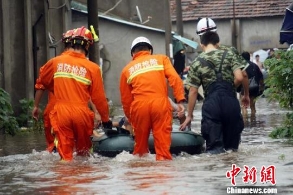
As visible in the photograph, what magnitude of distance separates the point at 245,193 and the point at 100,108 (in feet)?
15.2

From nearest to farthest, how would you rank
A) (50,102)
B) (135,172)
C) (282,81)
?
1. (135,172)
2. (50,102)
3. (282,81)

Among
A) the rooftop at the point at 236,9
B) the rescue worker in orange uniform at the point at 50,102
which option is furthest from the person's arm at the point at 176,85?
the rooftop at the point at 236,9

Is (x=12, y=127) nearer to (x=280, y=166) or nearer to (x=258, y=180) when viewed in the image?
(x=280, y=166)

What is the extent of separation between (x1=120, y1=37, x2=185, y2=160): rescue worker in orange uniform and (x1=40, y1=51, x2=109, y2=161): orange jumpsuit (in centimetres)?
41

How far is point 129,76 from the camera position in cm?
1398

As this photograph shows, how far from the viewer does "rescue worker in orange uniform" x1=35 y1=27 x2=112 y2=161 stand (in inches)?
535

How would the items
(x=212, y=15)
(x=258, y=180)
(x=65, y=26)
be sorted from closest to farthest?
(x=258, y=180) → (x=65, y=26) → (x=212, y=15)

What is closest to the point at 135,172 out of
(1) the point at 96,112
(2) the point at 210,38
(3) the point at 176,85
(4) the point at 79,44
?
(3) the point at 176,85

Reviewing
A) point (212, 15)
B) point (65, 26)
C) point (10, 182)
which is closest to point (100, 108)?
point (10, 182)

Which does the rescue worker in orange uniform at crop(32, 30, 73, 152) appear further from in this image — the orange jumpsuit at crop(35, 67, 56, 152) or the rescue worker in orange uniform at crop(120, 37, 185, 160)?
the rescue worker in orange uniform at crop(120, 37, 185, 160)

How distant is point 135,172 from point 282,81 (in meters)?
4.75

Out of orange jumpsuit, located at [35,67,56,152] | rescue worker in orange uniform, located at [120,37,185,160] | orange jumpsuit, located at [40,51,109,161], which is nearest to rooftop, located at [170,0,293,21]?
orange jumpsuit, located at [35,67,56,152]

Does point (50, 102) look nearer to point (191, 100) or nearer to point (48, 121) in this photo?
point (48, 121)

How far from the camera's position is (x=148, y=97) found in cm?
1366
